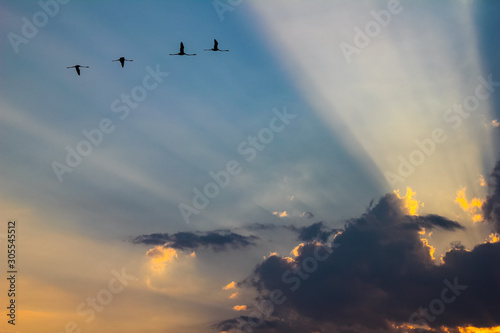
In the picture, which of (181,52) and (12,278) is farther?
(12,278)

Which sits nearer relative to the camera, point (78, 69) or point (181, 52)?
point (181, 52)

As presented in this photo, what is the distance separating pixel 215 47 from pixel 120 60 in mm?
22473

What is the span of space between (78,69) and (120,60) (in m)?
15.1

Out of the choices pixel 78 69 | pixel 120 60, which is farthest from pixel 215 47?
pixel 78 69

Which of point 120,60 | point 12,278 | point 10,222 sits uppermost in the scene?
point 120,60

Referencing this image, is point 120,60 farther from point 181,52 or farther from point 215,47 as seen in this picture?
point 215,47

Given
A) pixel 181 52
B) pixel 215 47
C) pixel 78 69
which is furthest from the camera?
pixel 78 69

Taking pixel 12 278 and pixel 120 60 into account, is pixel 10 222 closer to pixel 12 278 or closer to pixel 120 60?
pixel 12 278

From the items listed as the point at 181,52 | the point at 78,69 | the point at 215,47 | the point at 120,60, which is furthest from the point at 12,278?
the point at 215,47

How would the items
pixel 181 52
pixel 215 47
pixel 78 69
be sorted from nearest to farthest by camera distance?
pixel 181 52 < pixel 215 47 < pixel 78 69

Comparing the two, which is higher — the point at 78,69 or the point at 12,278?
the point at 78,69

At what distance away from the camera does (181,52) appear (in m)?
36.1

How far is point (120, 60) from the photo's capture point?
37.4 metres

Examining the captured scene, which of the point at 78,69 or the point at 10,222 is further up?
the point at 78,69
